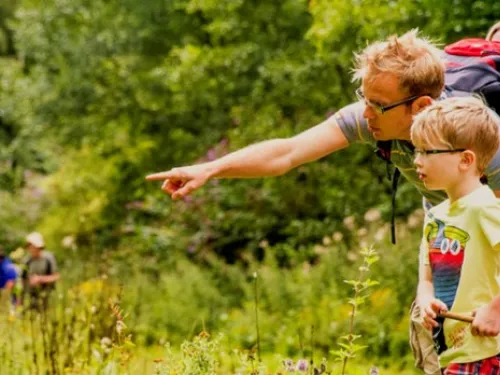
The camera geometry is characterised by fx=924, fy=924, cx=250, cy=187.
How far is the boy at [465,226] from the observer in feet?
8.99

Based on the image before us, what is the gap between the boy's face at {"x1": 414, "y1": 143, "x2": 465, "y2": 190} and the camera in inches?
109

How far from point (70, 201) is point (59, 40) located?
3094 mm

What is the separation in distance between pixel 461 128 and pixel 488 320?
57cm

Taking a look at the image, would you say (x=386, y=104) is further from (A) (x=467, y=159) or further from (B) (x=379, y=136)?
(A) (x=467, y=159)

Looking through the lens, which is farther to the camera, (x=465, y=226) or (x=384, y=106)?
(x=384, y=106)

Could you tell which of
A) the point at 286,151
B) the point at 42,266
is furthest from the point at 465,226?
the point at 42,266

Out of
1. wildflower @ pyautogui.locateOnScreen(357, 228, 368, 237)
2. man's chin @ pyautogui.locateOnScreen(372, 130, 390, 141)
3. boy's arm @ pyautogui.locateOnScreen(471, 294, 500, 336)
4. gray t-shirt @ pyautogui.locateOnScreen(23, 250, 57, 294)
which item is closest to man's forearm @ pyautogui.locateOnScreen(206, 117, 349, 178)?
man's chin @ pyautogui.locateOnScreen(372, 130, 390, 141)

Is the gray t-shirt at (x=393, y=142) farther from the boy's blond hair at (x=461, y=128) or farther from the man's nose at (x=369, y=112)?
the boy's blond hair at (x=461, y=128)

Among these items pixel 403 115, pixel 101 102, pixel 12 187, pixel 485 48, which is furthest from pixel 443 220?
pixel 12 187

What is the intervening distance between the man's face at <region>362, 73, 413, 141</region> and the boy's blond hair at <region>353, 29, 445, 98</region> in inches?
0.9

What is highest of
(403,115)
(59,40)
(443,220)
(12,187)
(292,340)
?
(59,40)

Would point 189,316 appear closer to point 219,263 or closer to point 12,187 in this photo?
point 219,263

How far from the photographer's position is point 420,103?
3.16 metres

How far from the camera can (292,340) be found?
9250 millimetres
